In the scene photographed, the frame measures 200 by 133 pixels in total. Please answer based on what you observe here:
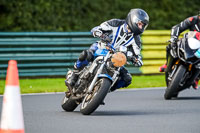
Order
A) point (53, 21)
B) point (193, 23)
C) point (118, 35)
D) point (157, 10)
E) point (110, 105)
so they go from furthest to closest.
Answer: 1. point (157, 10)
2. point (53, 21)
3. point (193, 23)
4. point (110, 105)
5. point (118, 35)

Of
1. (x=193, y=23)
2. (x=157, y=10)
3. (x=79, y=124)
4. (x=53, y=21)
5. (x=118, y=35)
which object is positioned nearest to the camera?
(x=79, y=124)

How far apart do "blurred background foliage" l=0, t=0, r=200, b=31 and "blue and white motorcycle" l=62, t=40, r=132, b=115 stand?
27.8 feet

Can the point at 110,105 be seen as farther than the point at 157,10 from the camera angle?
No

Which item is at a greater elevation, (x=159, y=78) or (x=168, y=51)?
(x=168, y=51)

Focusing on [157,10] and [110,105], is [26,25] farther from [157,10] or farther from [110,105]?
[110,105]

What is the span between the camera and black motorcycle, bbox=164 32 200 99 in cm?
1217

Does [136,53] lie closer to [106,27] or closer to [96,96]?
[106,27]

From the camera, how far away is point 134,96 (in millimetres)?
13453

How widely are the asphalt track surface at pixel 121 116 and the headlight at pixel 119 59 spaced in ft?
2.48

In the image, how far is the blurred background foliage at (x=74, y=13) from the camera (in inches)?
730

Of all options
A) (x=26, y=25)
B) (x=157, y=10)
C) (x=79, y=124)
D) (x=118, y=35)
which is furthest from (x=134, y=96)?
(x=157, y=10)

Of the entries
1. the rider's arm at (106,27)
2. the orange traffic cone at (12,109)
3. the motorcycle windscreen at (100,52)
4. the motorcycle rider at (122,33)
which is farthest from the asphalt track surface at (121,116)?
the orange traffic cone at (12,109)

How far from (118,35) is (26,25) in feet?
28.6

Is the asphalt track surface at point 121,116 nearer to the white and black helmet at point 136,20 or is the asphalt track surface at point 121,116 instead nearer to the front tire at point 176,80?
the front tire at point 176,80
